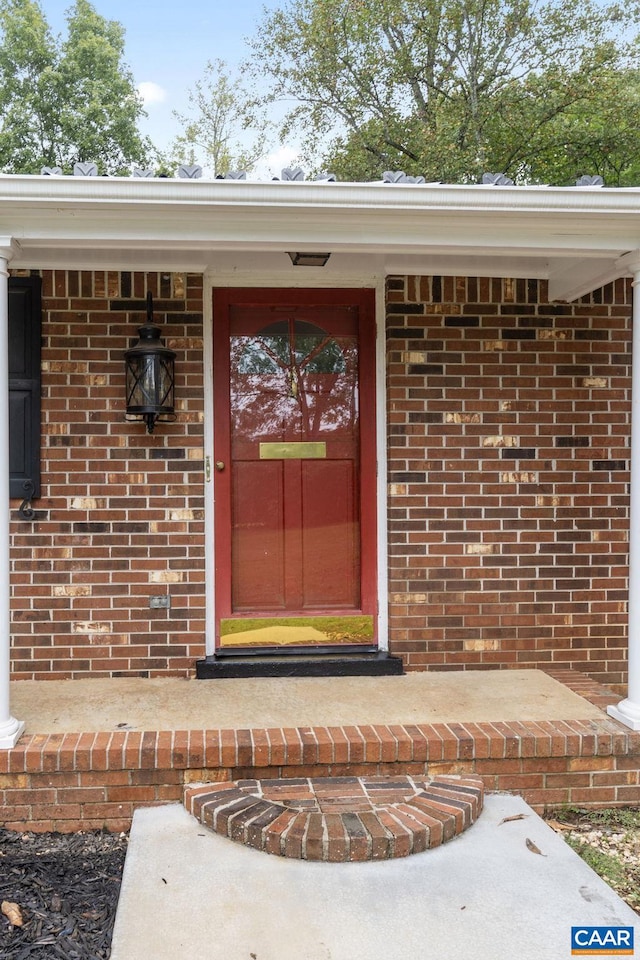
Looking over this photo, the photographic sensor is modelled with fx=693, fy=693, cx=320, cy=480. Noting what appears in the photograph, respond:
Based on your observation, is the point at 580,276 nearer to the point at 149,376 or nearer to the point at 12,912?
the point at 149,376

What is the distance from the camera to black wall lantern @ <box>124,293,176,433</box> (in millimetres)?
3455

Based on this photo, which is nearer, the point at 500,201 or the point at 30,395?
the point at 500,201

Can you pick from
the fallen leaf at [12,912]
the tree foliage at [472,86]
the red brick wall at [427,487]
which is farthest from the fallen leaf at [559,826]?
the tree foliage at [472,86]

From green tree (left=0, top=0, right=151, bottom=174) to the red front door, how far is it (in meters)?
14.9

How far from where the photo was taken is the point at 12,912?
222cm

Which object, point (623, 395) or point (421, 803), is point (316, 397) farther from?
point (421, 803)

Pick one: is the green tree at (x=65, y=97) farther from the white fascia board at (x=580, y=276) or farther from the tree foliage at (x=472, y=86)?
the white fascia board at (x=580, y=276)

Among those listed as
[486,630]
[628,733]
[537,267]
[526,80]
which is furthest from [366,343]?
[526,80]

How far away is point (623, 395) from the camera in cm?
390

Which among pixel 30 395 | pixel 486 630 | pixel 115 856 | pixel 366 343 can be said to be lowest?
pixel 115 856

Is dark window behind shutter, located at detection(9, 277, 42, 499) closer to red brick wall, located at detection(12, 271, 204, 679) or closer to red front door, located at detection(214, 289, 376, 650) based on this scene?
red brick wall, located at detection(12, 271, 204, 679)

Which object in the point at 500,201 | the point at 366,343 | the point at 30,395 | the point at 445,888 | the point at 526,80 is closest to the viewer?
the point at 445,888

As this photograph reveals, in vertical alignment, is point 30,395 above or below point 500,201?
below

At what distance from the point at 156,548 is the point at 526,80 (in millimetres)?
10585
